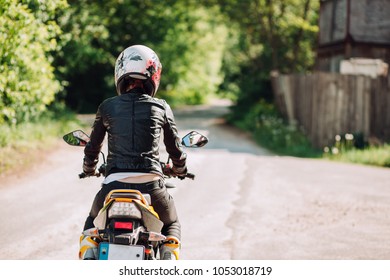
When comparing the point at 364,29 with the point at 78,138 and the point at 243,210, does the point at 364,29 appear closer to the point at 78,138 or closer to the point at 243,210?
the point at 243,210

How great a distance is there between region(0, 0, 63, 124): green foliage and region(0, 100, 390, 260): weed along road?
136 centimetres

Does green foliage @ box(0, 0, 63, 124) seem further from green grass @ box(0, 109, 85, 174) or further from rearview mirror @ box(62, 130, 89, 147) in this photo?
rearview mirror @ box(62, 130, 89, 147)

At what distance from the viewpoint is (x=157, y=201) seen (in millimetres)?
3828

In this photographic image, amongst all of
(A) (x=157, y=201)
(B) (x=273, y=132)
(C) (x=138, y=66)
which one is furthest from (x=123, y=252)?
(B) (x=273, y=132)

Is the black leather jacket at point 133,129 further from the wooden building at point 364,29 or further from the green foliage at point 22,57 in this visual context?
the wooden building at point 364,29

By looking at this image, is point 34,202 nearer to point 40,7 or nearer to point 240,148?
Answer: point 40,7

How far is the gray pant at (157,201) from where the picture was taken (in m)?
3.74

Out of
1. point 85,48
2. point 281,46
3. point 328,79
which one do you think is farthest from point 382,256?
point 281,46

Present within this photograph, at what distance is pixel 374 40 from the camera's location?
19047 mm

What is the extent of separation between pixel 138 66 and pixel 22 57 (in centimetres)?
609

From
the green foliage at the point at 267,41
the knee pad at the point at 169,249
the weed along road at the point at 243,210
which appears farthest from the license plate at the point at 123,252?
the green foliage at the point at 267,41

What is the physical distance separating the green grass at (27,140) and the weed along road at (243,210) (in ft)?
0.93

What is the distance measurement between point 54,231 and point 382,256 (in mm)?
3676
